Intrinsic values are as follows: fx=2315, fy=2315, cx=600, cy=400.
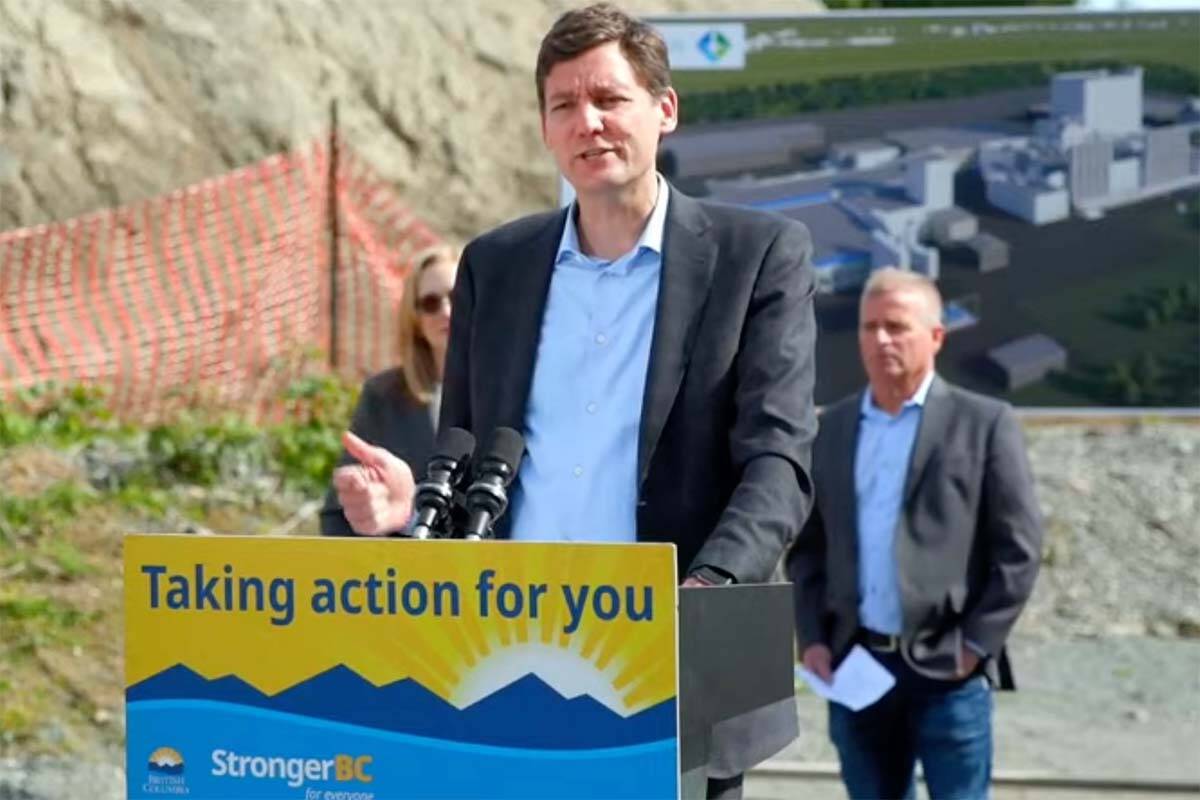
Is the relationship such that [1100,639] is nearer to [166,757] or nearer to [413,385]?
[413,385]

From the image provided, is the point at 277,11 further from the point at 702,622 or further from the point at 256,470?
the point at 702,622

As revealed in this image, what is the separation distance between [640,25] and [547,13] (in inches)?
562

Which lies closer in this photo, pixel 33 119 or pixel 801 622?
pixel 801 622

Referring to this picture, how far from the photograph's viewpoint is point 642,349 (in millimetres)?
3896

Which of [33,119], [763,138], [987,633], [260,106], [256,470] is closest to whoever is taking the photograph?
[987,633]

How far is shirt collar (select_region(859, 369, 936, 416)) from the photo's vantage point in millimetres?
6973

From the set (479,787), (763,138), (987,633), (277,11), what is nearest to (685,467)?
(479,787)

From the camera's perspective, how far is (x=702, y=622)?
3.18 meters

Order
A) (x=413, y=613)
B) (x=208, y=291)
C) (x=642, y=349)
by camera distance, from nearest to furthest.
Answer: (x=413, y=613)
(x=642, y=349)
(x=208, y=291)

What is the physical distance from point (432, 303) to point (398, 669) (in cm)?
393

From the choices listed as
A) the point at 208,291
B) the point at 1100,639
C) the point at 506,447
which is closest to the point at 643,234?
the point at 506,447

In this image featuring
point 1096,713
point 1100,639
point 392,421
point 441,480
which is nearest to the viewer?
point 441,480

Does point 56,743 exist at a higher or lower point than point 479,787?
higher

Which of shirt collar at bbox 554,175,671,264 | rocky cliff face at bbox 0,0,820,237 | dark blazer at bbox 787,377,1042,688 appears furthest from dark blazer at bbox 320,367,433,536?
rocky cliff face at bbox 0,0,820,237
